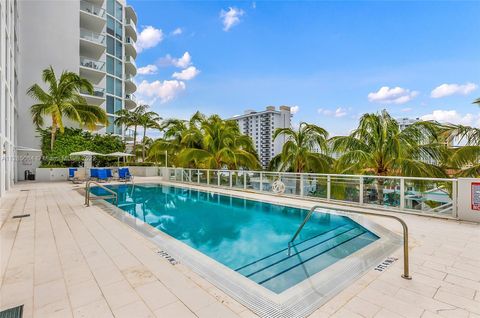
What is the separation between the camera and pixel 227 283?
3049mm

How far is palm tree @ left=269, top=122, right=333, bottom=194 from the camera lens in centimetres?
1077

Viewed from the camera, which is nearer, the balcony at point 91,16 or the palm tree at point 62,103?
the palm tree at point 62,103

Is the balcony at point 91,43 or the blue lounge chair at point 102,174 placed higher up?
the balcony at point 91,43

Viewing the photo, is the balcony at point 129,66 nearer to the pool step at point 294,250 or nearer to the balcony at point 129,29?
the balcony at point 129,29

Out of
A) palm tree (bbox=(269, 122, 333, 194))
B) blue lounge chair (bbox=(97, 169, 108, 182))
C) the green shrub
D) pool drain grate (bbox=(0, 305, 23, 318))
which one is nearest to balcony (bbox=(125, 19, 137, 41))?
the green shrub

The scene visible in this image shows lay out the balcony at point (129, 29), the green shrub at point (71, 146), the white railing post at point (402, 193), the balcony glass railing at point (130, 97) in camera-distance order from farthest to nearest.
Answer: the balcony glass railing at point (130, 97) < the balcony at point (129, 29) < the green shrub at point (71, 146) < the white railing post at point (402, 193)

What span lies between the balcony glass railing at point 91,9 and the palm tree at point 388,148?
2776 centimetres

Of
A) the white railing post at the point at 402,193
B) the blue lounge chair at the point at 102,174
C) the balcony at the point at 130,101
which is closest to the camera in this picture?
the white railing post at the point at 402,193

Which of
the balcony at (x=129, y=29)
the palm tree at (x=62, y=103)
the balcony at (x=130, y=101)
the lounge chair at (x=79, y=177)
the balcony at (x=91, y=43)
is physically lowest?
the lounge chair at (x=79, y=177)

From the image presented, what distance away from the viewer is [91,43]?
24.0 metres

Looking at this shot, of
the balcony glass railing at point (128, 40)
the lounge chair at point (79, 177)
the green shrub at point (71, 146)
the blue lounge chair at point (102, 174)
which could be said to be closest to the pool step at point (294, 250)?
the blue lounge chair at point (102, 174)

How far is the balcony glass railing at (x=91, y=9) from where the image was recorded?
24577 mm

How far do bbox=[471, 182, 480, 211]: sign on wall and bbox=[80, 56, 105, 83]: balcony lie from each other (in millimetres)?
28267

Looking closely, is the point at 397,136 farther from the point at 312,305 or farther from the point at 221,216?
the point at 312,305
